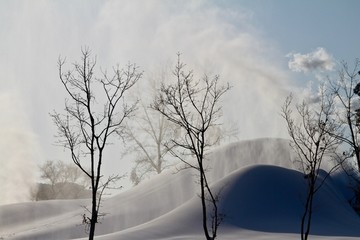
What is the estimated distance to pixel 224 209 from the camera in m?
24.0

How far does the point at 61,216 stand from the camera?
101ft

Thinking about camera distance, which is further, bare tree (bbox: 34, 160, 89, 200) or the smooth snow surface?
bare tree (bbox: 34, 160, 89, 200)

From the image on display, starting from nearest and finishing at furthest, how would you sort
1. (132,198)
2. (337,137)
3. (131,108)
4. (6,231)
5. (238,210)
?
(131,108) < (337,137) < (238,210) < (6,231) < (132,198)

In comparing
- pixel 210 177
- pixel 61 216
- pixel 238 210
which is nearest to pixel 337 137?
pixel 238 210

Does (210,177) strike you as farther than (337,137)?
Yes

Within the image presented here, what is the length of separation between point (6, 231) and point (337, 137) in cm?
2112

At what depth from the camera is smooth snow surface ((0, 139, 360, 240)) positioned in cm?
2192

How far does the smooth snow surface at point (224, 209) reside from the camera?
21.9 m

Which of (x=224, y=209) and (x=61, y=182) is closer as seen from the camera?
(x=224, y=209)

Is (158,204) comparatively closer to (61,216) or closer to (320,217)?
(61,216)

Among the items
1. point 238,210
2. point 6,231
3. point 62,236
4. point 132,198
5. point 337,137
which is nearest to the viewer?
point 337,137

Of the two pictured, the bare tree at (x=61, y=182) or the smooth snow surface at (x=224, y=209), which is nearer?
the smooth snow surface at (x=224, y=209)

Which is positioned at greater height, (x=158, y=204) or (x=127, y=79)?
(x=127, y=79)

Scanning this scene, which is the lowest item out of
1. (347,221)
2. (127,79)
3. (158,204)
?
(347,221)
